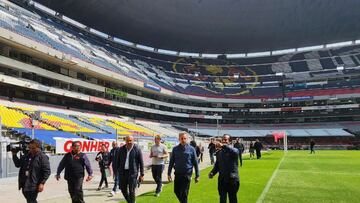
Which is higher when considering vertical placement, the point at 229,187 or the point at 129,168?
the point at 129,168

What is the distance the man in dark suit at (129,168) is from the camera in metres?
9.97

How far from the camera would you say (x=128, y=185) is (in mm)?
10062

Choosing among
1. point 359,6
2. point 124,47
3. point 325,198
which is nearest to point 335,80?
point 359,6

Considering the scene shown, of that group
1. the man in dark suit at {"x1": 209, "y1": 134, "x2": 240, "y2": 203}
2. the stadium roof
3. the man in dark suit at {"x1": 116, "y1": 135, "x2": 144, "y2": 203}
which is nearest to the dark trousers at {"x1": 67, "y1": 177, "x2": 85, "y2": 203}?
the man in dark suit at {"x1": 116, "y1": 135, "x2": 144, "y2": 203}

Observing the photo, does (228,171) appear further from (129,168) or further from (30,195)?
(30,195)

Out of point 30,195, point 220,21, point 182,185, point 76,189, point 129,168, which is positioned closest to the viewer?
point 30,195

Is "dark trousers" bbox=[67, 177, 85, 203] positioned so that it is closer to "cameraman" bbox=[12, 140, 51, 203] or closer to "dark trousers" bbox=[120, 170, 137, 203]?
"dark trousers" bbox=[120, 170, 137, 203]

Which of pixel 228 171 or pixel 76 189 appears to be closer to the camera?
pixel 228 171

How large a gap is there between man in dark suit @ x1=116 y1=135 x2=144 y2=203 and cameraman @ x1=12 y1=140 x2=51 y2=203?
2.30 meters

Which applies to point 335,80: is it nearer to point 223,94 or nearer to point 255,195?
point 223,94

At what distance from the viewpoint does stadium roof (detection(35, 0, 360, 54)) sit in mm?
70062

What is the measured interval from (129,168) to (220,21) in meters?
70.6

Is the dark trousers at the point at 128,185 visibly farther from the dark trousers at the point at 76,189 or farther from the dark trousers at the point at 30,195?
the dark trousers at the point at 30,195

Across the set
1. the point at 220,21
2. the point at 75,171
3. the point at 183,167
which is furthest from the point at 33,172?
the point at 220,21
